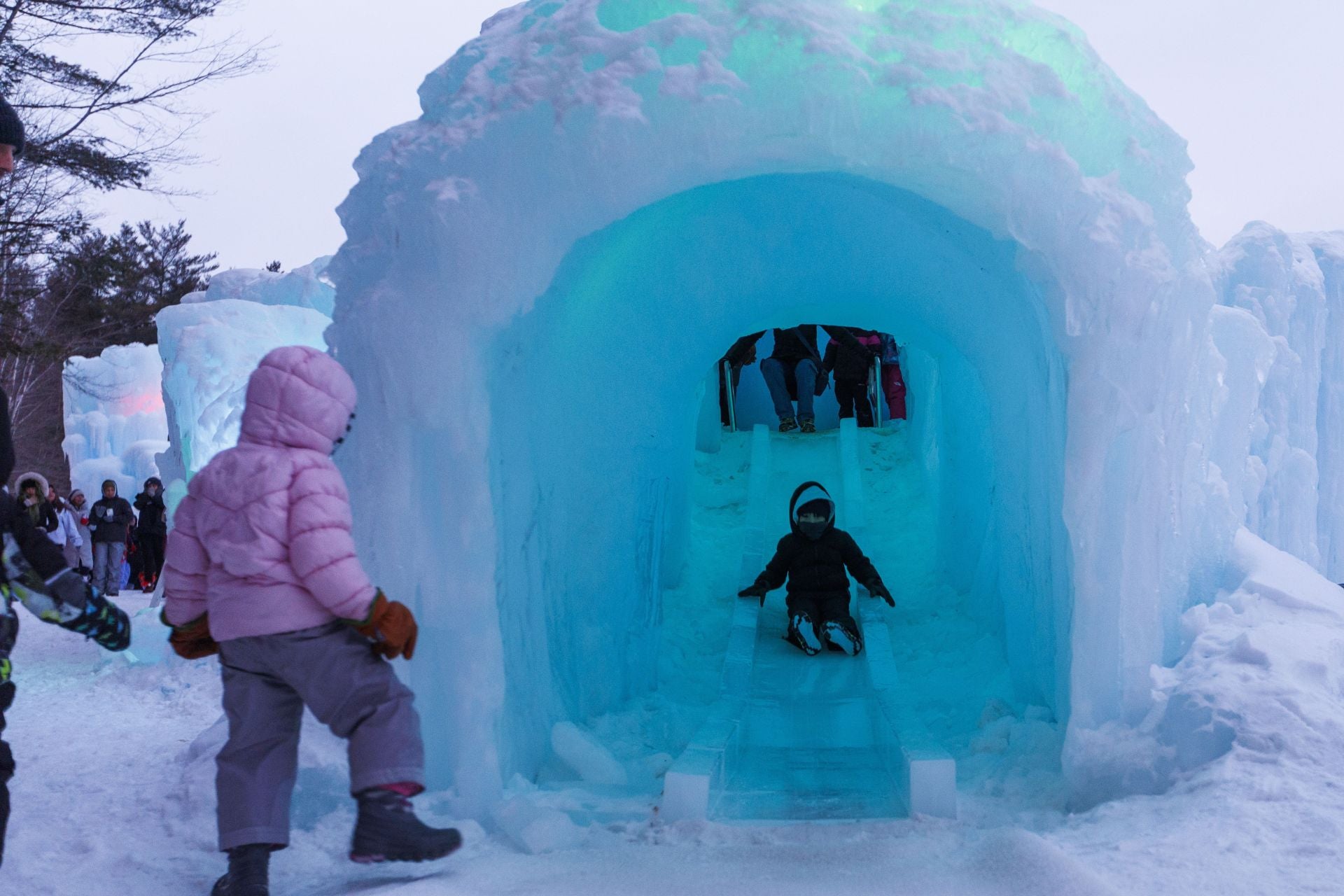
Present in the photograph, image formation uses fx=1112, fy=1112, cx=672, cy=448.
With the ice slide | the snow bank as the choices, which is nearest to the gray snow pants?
the ice slide

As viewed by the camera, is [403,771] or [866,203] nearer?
[403,771]

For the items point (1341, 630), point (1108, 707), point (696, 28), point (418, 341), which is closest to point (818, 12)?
point (696, 28)

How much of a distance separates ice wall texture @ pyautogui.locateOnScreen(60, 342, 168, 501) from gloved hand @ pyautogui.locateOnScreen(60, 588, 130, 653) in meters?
14.3

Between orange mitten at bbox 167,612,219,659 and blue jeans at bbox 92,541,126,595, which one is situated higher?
orange mitten at bbox 167,612,219,659

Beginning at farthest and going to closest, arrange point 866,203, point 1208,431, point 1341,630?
point 866,203, point 1208,431, point 1341,630

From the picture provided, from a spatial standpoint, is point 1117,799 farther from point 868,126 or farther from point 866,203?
point 866,203

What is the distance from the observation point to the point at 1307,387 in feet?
33.7

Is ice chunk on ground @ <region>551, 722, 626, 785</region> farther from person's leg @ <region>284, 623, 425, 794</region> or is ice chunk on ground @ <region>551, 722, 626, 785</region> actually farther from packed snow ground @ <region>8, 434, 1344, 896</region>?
person's leg @ <region>284, 623, 425, 794</region>

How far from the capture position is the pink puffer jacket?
233 centimetres

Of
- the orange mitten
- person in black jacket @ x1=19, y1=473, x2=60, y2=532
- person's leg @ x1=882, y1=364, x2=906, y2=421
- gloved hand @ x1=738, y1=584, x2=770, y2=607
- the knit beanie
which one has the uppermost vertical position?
person's leg @ x1=882, y1=364, x2=906, y2=421

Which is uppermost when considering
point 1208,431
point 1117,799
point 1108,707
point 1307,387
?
point 1307,387

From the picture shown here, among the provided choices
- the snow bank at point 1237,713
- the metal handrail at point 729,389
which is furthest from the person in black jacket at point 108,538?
the snow bank at point 1237,713

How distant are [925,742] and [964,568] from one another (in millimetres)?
2908

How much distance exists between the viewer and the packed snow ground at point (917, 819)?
2701 millimetres
